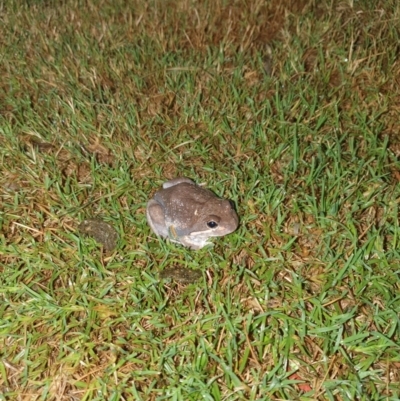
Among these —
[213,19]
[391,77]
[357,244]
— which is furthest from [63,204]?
[391,77]

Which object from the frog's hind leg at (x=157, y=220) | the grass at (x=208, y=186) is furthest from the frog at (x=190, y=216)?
the grass at (x=208, y=186)

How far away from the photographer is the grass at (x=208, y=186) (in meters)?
2.44

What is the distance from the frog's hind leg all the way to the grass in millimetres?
100

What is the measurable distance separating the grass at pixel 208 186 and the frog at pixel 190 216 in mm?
101

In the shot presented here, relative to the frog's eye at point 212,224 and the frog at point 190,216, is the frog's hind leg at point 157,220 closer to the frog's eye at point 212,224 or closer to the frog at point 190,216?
the frog at point 190,216

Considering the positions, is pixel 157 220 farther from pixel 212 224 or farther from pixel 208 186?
pixel 208 186

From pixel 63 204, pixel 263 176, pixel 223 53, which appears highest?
pixel 223 53

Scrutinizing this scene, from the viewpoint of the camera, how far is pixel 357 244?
2.89 m

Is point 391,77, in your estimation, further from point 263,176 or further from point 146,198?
point 146,198

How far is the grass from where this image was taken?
2.44 m

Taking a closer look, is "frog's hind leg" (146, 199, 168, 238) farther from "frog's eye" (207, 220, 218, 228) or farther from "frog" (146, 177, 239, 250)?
"frog's eye" (207, 220, 218, 228)

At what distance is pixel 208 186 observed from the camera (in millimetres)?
3318

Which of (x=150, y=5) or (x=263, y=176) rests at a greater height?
(x=150, y=5)

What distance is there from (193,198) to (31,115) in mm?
1782
